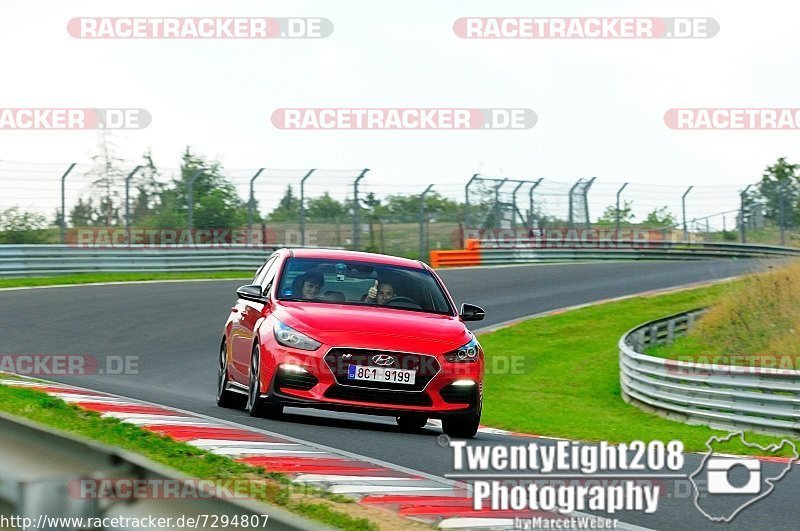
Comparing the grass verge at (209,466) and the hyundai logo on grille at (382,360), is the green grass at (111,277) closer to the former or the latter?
the grass verge at (209,466)

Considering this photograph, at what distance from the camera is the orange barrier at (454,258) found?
37.7 m

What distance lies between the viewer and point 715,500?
7.80 metres

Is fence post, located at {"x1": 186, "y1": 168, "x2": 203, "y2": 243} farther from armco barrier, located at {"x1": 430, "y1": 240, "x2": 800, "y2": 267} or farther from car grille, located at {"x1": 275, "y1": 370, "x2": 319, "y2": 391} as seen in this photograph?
car grille, located at {"x1": 275, "y1": 370, "x2": 319, "y2": 391}

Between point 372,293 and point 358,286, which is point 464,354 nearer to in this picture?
point 372,293

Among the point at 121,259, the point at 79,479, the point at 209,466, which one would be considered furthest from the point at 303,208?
the point at 79,479

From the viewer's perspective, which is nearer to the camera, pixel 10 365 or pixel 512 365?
pixel 10 365

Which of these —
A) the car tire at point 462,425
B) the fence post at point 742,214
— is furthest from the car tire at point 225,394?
the fence post at point 742,214

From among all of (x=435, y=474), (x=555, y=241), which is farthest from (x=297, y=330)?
(x=555, y=241)

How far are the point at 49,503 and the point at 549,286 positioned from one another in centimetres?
2833

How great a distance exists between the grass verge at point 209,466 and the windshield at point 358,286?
2.24m

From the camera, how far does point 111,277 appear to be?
1174 inches

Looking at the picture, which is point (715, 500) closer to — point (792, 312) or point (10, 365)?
point (10, 365)

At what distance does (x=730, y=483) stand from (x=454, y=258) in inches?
1151

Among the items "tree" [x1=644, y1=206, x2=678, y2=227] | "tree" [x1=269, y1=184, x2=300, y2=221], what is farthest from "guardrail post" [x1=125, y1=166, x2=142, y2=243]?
"tree" [x1=644, y1=206, x2=678, y2=227]
